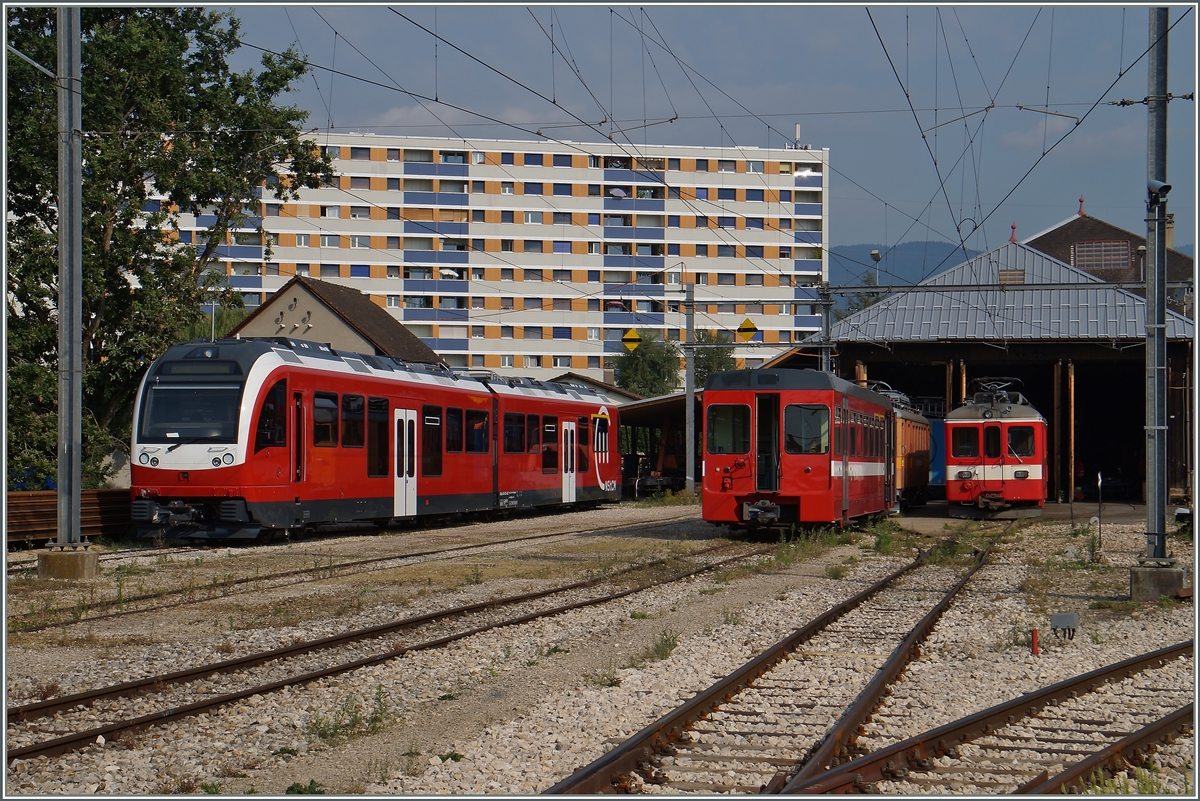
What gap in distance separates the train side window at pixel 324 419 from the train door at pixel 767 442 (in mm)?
6753

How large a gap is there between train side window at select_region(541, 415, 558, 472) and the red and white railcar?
286 centimetres

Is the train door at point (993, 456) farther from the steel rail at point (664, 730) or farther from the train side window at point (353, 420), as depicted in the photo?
the steel rail at point (664, 730)

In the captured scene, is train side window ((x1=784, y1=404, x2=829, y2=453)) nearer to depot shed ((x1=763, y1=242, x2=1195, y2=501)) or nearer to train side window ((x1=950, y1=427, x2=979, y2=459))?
train side window ((x1=950, y1=427, x2=979, y2=459))

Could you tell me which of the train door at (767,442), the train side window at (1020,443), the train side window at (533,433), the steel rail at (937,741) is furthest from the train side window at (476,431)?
the steel rail at (937,741)

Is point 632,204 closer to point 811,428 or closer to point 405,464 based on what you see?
point 405,464

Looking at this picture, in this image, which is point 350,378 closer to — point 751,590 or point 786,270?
point 751,590

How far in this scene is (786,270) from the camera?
85.8m

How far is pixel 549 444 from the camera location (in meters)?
28.2

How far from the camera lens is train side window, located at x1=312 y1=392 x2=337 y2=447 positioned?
18734 mm

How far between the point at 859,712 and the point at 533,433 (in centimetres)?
2031

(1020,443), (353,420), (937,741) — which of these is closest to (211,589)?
(353,420)

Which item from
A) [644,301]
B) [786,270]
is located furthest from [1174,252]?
[644,301]

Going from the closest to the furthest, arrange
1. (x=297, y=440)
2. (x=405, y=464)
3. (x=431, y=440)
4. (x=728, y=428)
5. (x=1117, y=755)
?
1. (x=1117, y=755)
2. (x=297, y=440)
3. (x=728, y=428)
4. (x=405, y=464)
5. (x=431, y=440)

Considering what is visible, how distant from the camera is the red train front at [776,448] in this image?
19.7 metres
